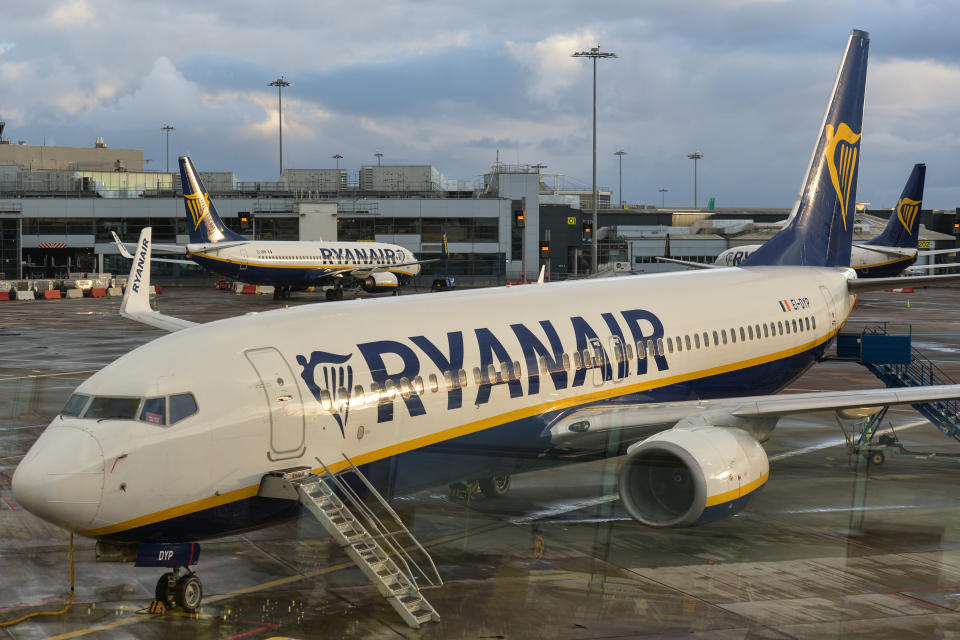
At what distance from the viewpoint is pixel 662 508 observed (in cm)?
1577

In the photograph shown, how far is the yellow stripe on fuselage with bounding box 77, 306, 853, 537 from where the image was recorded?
40.9ft

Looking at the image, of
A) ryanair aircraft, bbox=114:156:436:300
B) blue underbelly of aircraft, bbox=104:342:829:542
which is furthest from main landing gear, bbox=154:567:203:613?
ryanair aircraft, bbox=114:156:436:300

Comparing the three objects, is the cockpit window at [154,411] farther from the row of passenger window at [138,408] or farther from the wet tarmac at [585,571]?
the wet tarmac at [585,571]

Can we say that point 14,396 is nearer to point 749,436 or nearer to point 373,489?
point 373,489

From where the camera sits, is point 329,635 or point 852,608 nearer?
point 329,635

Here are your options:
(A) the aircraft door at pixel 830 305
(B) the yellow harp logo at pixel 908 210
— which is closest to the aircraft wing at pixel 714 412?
(A) the aircraft door at pixel 830 305

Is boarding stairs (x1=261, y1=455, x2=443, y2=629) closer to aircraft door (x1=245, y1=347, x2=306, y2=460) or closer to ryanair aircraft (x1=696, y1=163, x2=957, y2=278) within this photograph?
aircraft door (x1=245, y1=347, x2=306, y2=460)

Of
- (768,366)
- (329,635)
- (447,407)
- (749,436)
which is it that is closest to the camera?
(329,635)

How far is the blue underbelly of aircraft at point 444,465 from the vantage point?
12937 mm

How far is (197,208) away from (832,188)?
54597 millimetres

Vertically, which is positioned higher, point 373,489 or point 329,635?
point 373,489

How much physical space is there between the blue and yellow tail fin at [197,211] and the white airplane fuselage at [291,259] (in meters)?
0.89

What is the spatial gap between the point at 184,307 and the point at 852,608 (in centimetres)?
6341

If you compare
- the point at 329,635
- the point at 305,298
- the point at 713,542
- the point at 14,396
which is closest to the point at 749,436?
the point at 713,542
